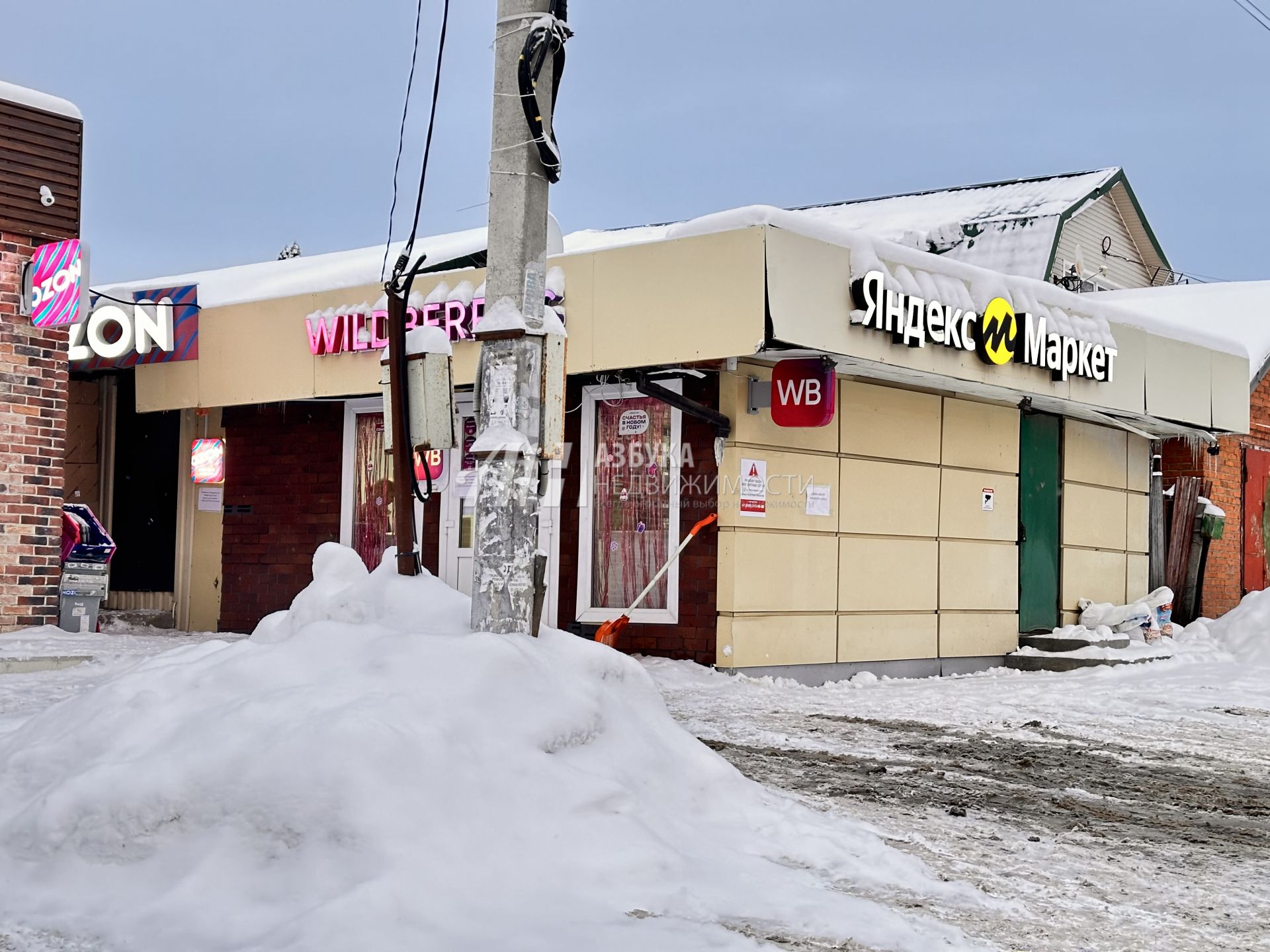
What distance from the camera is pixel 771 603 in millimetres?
12570

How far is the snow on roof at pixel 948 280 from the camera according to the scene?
11.2 metres

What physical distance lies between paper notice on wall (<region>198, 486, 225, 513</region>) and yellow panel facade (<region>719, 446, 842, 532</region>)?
7.45 meters

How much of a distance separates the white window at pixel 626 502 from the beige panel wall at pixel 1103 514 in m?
5.99

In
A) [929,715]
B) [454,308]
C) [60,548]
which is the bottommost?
[929,715]

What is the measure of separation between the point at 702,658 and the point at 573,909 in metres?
8.06

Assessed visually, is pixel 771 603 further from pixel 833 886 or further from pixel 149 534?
pixel 149 534

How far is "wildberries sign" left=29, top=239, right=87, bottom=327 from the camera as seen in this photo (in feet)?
41.9

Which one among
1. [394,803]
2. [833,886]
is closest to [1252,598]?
[833,886]

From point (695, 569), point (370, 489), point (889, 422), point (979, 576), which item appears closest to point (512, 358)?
point (695, 569)

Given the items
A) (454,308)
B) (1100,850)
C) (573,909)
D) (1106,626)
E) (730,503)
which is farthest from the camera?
(1106,626)

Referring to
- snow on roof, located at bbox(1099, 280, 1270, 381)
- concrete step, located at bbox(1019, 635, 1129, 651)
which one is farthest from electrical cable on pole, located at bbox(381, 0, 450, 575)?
snow on roof, located at bbox(1099, 280, 1270, 381)

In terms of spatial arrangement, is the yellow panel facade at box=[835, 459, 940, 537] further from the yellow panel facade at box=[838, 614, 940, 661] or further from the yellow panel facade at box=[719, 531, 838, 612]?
the yellow panel facade at box=[838, 614, 940, 661]

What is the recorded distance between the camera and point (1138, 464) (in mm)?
17969

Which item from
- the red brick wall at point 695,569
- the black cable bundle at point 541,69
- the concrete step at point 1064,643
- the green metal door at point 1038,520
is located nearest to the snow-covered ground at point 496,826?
the black cable bundle at point 541,69
